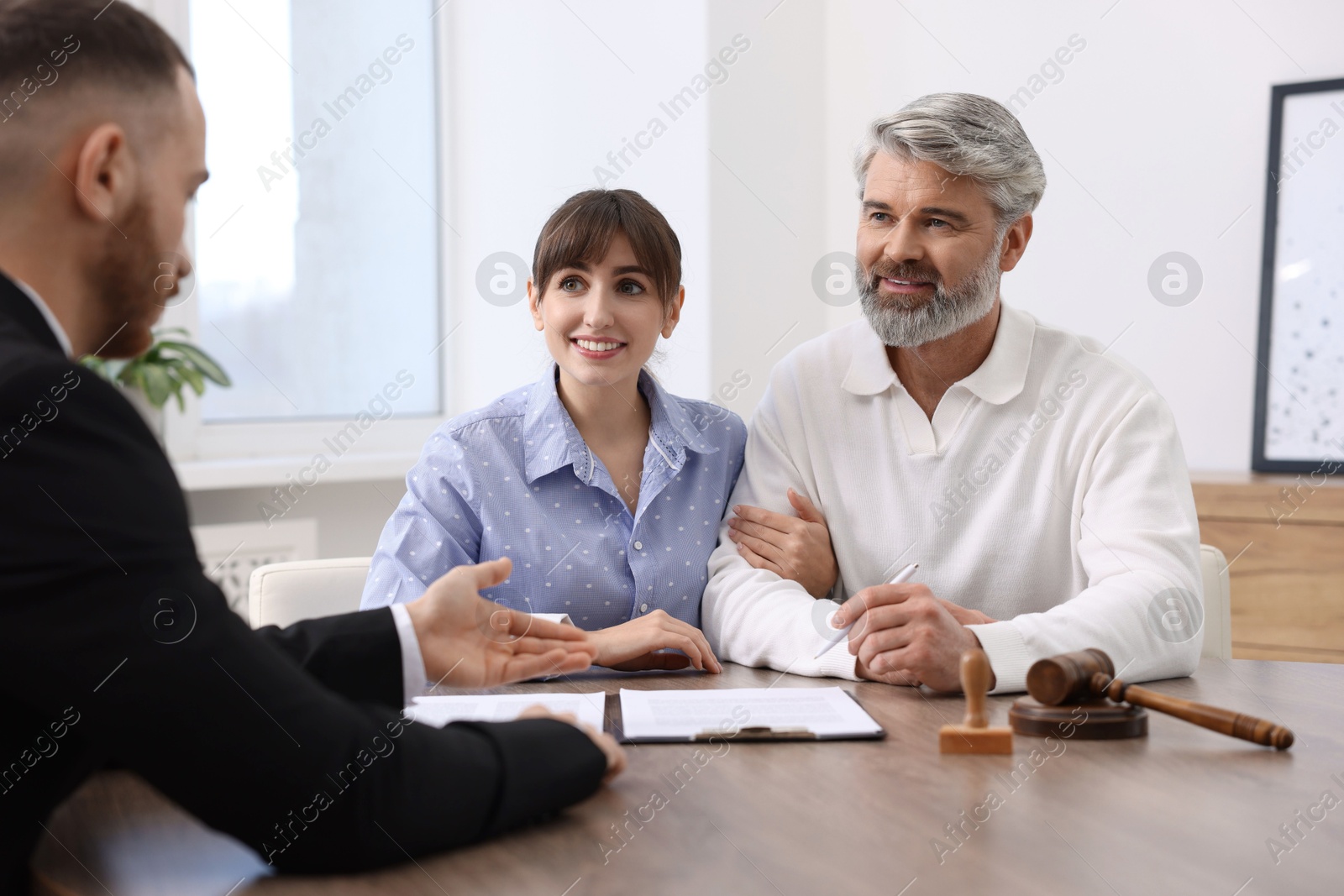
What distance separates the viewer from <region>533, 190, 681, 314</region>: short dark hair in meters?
2.00

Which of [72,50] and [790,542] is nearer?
[72,50]

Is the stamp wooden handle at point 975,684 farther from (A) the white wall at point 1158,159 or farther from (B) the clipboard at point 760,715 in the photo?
(A) the white wall at point 1158,159

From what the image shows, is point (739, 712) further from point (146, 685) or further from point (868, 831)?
point (146, 685)

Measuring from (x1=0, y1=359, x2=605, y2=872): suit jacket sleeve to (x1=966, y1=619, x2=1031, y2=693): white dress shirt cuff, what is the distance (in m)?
0.84

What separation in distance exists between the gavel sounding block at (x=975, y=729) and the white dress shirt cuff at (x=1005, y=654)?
29cm

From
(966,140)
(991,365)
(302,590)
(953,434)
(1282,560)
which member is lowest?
(1282,560)

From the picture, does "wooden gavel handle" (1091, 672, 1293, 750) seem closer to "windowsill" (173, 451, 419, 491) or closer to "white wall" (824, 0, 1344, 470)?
"white wall" (824, 0, 1344, 470)

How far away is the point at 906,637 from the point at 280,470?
2657mm

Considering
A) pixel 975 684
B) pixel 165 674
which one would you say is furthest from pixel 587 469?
pixel 165 674

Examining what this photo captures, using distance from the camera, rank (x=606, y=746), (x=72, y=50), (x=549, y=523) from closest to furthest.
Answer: (x=72, y=50)
(x=606, y=746)
(x=549, y=523)

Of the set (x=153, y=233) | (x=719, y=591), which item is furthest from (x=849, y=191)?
(x=153, y=233)

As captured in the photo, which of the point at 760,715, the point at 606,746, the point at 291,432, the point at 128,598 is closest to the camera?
the point at 128,598

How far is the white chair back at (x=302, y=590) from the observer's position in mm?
1881

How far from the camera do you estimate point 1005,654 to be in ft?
5.02
